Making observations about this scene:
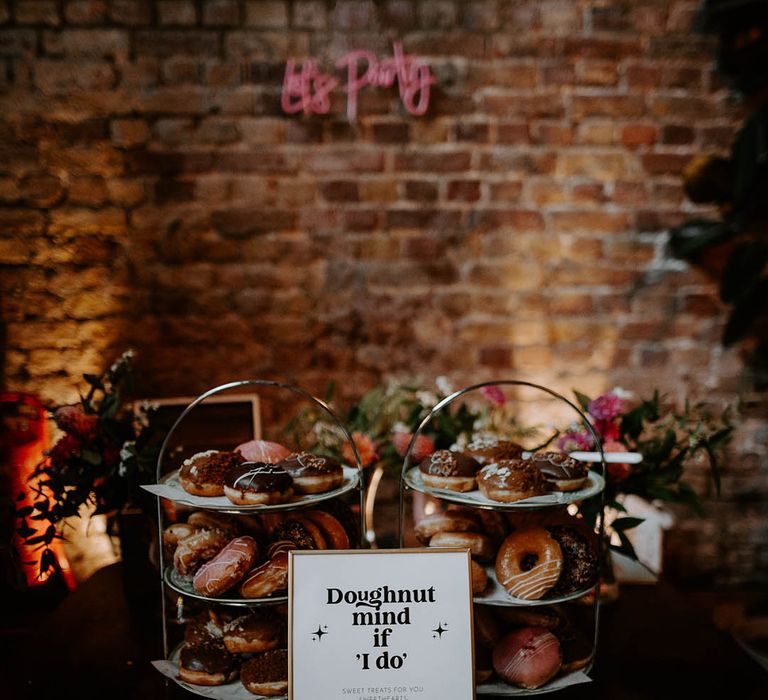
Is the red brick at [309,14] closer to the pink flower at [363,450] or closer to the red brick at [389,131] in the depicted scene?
the red brick at [389,131]

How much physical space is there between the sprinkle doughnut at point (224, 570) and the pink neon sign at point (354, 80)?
5.03ft

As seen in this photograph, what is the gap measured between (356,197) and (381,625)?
1503mm

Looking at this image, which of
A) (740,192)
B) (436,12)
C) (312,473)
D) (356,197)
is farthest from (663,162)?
(312,473)

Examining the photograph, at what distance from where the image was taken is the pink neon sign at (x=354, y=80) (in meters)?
2.11

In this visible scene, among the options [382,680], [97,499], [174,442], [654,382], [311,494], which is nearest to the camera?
[382,680]

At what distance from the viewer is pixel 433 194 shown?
2195mm

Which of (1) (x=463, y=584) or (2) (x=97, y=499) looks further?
(2) (x=97, y=499)

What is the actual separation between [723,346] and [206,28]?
208 centimetres

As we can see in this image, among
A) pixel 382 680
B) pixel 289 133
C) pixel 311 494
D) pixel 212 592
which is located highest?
pixel 289 133

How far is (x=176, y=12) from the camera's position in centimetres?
210

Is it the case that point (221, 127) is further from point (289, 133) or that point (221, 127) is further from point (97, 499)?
point (97, 499)

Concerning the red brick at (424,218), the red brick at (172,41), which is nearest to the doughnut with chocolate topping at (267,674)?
the red brick at (424,218)

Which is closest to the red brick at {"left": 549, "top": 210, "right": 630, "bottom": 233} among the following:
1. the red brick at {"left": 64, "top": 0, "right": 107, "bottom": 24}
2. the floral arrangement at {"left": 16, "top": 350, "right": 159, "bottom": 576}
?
the floral arrangement at {"left": 16, "top": 350, "right": 159, "bottom": 576}

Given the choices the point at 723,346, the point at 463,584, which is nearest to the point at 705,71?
the point at 723,346
